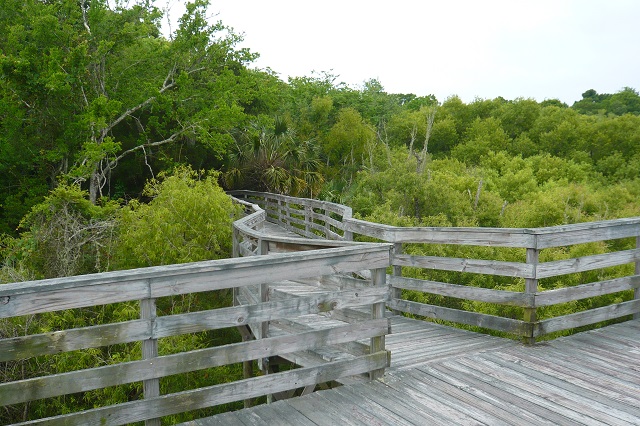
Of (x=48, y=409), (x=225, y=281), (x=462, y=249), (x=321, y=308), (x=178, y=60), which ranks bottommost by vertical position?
(x=48, y=409)

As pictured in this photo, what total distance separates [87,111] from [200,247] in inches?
401

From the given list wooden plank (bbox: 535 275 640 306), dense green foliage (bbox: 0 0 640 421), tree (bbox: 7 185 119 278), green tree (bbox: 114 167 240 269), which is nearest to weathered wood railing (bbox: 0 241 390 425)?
wooden plank (bbox: 535 275 640 306)

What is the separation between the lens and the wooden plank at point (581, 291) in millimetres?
5529

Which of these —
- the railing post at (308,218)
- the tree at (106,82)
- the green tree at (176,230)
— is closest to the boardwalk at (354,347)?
the green tree at (176,230)

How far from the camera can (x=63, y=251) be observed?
11031mm

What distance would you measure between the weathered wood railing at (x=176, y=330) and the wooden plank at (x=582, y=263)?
75.3 inches

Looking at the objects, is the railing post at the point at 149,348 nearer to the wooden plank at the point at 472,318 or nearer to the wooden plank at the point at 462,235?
the wooden plank at the point at 462,235

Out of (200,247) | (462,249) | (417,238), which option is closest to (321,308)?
(417,238)

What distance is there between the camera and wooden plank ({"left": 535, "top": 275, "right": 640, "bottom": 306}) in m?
5.53

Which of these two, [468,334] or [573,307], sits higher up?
[468,334]

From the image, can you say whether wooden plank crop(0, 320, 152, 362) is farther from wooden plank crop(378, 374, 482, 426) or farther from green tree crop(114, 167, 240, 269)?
green tree crop(114, 167, 240, 269)

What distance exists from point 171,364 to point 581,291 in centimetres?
429

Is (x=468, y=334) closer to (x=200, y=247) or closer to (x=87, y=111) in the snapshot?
(x=200, y=247)

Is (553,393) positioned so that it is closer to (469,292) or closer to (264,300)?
(469,292)
